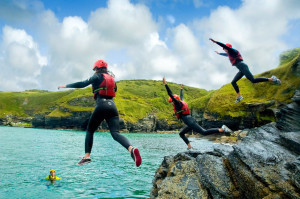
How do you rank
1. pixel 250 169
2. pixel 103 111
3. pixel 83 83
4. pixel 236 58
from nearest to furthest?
pixel 83 83 → pixel 103 111 → pixel 250 169 → pixel 236 58

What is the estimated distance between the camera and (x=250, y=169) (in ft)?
31.9

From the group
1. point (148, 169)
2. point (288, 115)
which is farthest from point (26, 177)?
point (288, 115)

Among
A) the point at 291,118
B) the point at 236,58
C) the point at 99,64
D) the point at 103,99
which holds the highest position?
the point at 236,58

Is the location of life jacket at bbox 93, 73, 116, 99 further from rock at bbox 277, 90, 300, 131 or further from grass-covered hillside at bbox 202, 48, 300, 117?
grass-covered hillside at bbox 202, 48, 300, 117

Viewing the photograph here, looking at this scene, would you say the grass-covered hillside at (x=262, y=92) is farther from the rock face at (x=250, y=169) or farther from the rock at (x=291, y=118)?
the rock face at (x=250, y=169)

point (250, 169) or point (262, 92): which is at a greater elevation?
point (262, 92)

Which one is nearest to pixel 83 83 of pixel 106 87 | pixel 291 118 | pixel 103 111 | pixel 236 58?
pixel 106 87

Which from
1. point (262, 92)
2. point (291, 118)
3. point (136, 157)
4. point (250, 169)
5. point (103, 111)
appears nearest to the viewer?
point (136, 157)

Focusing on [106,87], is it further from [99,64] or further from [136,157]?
[136,157]

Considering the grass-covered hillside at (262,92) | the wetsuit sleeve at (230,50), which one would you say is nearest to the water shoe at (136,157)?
the wetsuit sleeve at (230,50)

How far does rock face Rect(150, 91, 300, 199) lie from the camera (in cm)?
893

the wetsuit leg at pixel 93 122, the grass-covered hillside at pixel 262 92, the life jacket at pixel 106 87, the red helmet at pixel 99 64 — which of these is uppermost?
the grass-covered hillside at pixel 262 92

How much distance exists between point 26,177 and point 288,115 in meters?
26.5

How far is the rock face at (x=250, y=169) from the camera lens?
8928 millimetres
